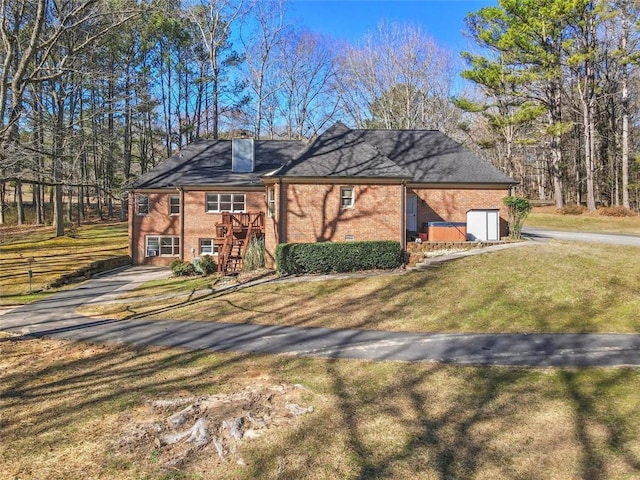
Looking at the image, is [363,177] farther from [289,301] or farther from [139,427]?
[139,427]

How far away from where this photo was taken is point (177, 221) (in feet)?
88.6

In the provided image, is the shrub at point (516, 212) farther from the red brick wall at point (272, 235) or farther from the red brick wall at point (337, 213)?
the red brick wall at point (272, 235)

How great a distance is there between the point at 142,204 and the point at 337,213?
547 inches

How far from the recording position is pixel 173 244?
2716cm

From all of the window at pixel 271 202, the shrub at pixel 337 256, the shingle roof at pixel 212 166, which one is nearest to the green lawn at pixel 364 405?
the shrub at pixel 337 256

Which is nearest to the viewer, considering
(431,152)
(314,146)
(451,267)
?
(451,267)

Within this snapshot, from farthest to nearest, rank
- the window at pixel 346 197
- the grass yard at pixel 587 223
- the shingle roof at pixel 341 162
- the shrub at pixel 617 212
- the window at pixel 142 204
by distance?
1. the shrub at pixel 617 212
2. the grass yard at pixel 587 223
3. the window at pixel 142 204
4. the window at pixel 346 197
5. the shingle roof at pixel 341 162

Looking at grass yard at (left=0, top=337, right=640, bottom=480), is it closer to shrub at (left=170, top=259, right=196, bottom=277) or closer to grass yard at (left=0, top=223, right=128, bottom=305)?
grass yard at (left=0, top=223, right=128, bottom=305)

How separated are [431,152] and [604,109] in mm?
24659

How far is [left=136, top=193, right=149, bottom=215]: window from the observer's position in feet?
88.5

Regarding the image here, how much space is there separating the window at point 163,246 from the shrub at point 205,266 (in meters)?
4.75

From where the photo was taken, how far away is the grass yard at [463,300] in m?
12.3

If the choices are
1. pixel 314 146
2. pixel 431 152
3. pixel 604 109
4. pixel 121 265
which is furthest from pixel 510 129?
pixel 121 265

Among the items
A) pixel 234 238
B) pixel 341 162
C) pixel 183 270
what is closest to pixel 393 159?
pixel 341 162
